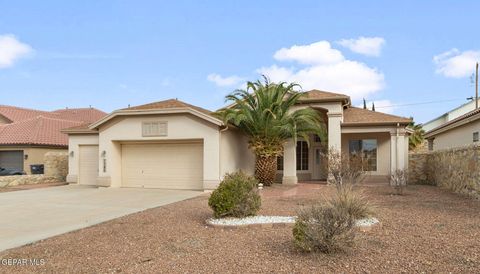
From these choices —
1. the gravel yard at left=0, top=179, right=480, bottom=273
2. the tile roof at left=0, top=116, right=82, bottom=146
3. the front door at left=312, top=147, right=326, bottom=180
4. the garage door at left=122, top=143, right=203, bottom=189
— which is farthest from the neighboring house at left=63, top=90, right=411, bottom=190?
the tile roof at left=0, top=116, right=82, bottom=146

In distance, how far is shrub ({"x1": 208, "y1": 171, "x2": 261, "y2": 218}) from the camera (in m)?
10.4

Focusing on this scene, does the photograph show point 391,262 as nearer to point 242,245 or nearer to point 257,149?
point 242,245

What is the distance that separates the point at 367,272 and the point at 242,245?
2.56 meters

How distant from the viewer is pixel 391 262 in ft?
21.7

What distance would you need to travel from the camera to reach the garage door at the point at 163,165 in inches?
797

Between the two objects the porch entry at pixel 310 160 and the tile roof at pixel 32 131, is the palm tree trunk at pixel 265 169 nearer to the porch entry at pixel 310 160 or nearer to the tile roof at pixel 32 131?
the porch entry at pixel 310 160

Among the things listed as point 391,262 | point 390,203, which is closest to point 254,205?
point 391,262

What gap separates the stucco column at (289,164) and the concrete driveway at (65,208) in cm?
608

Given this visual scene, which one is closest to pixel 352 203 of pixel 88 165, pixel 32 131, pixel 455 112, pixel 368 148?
pixel 368 148

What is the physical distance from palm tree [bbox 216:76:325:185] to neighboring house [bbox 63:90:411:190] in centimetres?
119

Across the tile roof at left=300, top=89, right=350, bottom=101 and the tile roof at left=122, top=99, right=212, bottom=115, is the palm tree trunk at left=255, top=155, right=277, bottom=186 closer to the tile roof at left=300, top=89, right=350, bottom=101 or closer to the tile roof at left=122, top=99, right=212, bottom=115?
the tile roof at left=122, top=99, right=212, bottom=115

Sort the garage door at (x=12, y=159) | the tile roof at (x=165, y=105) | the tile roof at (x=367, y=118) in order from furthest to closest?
the garage door at (x=12, y=159) → the tile roof at (x=367, y=118) → the tile roof at (x=165, y=105)

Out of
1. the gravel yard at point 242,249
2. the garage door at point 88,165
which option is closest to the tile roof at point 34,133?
the garage door at point 88,165

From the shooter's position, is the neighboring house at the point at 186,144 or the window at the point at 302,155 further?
the window at the point at 302,155
